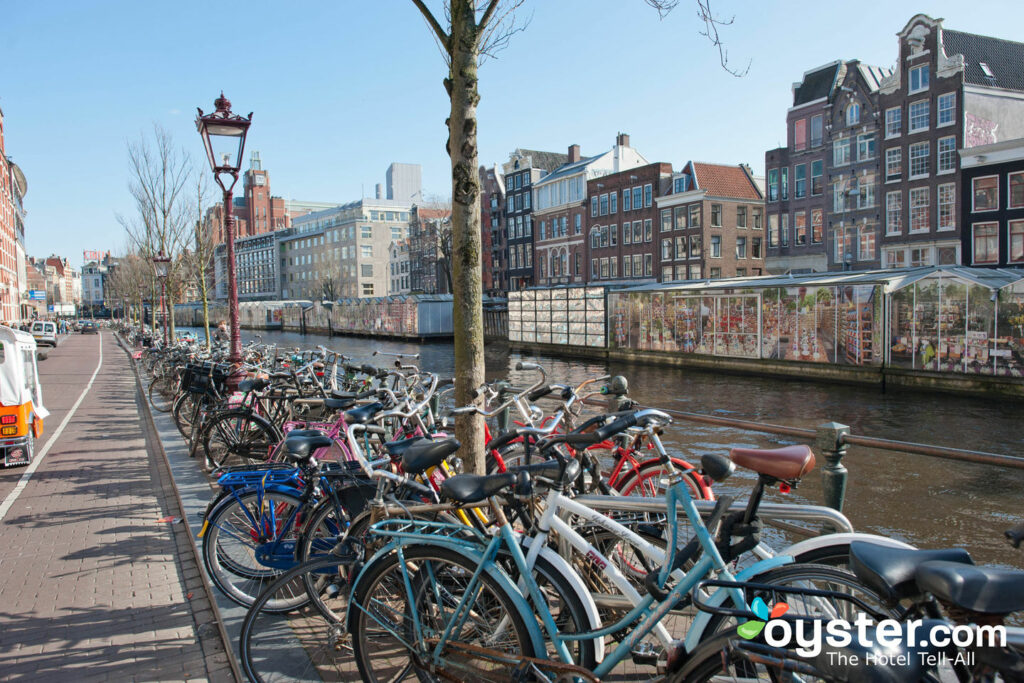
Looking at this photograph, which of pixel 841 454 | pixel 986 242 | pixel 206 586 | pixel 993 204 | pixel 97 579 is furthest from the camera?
pixel 986 242

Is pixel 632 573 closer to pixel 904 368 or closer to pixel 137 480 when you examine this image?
pixel 137 480

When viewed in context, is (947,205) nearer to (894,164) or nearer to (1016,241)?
(894,164)

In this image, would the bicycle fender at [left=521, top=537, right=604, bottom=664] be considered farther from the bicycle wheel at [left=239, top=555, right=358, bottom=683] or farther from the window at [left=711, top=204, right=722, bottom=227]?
the window at [left=711, top=204, right=722, bottom=227]

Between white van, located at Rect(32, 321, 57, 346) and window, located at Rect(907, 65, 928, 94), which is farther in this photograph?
window, located at Rect(907, 65, 928, 94)

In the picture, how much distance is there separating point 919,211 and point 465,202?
1562 inches

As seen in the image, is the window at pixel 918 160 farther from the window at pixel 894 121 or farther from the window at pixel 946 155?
the window at pixel 894 121

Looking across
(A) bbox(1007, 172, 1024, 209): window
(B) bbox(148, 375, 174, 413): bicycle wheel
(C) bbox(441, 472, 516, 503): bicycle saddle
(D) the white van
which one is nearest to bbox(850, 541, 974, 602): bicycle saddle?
(C) bbox(441, 472, 516, 503): bicycle saddle

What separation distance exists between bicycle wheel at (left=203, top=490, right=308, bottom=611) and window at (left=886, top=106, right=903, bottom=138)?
42.4 metres

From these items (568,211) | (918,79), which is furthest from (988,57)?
(568,211)

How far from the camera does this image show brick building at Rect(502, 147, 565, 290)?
63.4 m

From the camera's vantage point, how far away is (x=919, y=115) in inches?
1474

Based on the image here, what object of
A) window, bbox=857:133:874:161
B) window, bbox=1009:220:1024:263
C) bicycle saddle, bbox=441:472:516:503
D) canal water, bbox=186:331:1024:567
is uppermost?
window, bbox=857:133:874:161

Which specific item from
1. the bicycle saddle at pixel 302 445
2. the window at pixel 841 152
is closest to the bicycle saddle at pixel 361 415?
the bicycle saddle at pixel 302 445

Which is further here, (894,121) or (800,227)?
(800,227)
